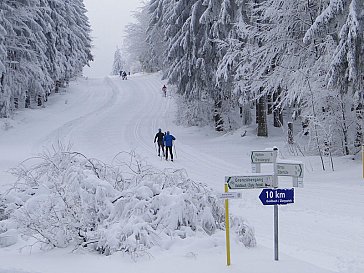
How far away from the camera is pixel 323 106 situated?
1688 centimetres

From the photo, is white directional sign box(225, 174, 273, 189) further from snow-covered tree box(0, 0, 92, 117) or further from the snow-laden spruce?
snow-covered tree box(0, 0, 92, 117)

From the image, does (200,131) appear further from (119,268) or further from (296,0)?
(119,268)

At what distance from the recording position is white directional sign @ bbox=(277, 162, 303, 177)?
6.45m

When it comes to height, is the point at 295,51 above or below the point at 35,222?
above

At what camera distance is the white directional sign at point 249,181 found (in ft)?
21.1

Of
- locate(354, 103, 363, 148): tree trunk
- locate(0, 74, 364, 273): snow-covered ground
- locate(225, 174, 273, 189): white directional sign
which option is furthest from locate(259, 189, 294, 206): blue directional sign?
locate(354, 103, 363, 148): tree trunk

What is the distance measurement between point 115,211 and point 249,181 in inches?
100


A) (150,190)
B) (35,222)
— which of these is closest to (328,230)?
(150,190)

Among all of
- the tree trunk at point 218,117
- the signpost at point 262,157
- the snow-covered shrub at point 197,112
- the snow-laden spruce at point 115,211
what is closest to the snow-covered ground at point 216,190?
the snow-laden spruce at point 115,211

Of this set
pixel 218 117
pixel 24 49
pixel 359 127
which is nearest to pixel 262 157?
pixel 359 127

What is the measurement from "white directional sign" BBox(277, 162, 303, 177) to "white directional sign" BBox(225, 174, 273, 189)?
23 cm

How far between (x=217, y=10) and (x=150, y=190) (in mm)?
16956

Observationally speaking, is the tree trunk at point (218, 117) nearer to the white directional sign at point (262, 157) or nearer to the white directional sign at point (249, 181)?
the white directional sign at point (262, 157)

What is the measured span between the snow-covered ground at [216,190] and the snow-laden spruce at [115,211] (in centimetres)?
26
